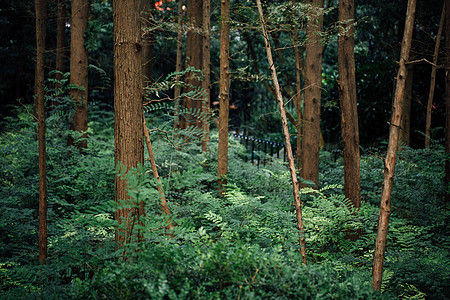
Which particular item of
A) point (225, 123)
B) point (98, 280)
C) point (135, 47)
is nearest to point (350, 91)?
point (225, 123)

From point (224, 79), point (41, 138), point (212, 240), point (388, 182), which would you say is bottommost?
point (212, 240)

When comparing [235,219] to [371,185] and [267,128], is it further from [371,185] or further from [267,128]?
[267,128]

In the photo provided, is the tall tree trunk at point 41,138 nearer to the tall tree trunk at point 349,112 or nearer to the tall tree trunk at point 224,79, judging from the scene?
the tall tree trunk at point 224,79

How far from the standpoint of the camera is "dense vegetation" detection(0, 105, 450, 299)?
103 inches

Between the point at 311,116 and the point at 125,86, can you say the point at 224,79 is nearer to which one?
the point at 311,116

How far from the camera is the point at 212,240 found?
3607 mm

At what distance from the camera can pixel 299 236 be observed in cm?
379

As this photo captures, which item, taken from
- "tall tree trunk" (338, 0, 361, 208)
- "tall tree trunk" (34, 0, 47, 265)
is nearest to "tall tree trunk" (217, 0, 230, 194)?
"tall tree trunk" (338, 0, 361, 208)

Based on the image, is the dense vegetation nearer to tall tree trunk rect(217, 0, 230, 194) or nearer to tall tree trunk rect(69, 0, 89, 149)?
tall tree trunk rect(69, 0, 89, 149)

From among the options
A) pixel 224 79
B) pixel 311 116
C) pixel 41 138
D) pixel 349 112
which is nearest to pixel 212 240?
pixel 41 138

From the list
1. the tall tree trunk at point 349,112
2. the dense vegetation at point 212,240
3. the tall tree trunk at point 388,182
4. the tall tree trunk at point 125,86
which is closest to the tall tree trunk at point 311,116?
the dense vegetation at point 212,240

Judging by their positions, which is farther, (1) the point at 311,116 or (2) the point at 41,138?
(1) the point at 311,116

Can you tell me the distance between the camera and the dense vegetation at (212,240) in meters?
2.61

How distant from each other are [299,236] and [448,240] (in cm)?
275
